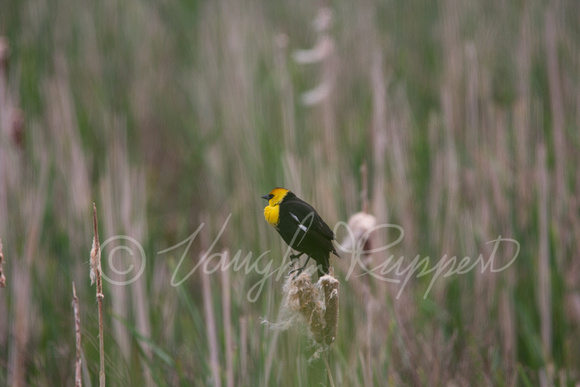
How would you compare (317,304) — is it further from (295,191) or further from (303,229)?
(295,191)

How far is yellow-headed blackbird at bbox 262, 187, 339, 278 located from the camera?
22.8 inches

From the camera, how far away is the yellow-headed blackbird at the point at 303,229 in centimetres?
58

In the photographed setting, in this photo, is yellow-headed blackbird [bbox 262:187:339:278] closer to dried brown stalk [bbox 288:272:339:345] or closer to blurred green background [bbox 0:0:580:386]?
dried brown stalk [bbox 288:272:339:345]

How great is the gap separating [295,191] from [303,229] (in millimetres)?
329

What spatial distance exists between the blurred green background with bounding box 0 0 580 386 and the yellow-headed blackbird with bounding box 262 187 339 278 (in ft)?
0.46

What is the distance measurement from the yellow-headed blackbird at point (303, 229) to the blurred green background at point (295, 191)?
0.46 feet

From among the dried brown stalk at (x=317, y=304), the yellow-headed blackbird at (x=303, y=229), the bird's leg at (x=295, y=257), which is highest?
the yellow-headed blackbird at (x=303, y=229)

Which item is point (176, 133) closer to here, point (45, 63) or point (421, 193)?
point (45, 63)

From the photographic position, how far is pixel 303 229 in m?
0.58

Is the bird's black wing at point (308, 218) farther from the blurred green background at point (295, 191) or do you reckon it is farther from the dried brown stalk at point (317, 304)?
the blurred green background at point (295, 191)

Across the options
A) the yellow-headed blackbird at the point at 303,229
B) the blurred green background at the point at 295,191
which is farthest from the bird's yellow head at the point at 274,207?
the blurred green background at the point at 295,191

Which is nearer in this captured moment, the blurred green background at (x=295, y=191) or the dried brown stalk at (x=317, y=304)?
the dried brown stalk at (x=317, y=304)

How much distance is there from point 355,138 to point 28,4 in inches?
74.9

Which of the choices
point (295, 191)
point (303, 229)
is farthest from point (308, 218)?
point (295, 191)
